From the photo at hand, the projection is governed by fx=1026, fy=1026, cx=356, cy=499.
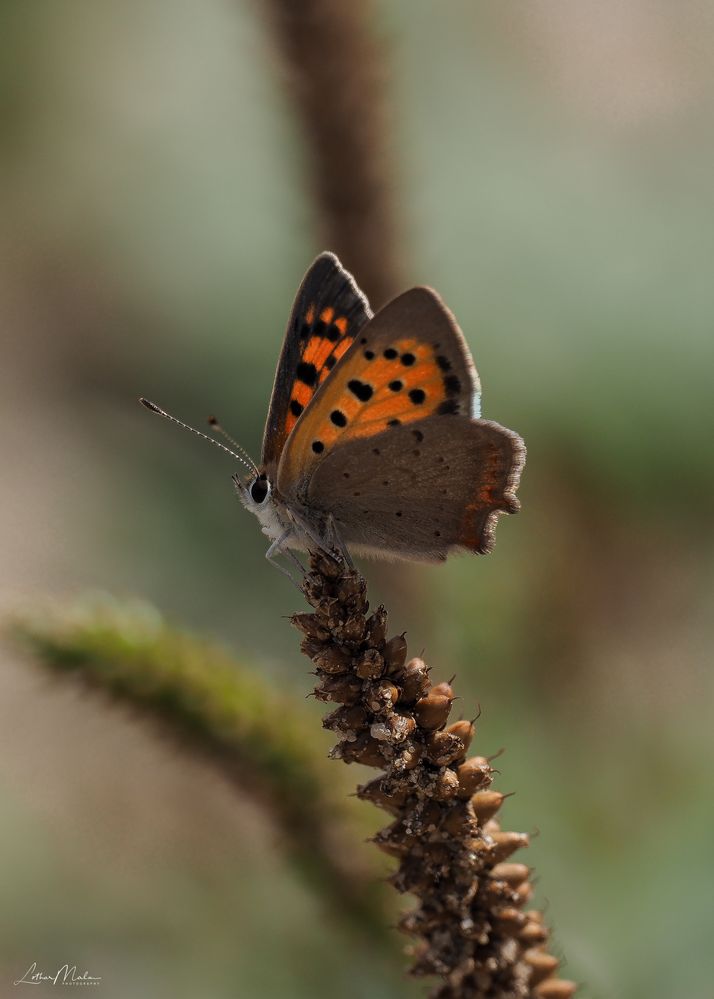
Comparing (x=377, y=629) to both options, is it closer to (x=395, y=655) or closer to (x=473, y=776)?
(x=395, y=655)

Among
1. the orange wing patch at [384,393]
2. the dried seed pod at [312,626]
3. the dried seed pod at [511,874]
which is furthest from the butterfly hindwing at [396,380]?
the dried seed pod at [511,874]

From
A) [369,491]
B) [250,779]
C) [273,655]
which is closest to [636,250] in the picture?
[273,655]

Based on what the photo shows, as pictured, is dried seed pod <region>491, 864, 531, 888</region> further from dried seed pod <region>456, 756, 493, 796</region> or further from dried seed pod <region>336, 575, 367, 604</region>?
dried seed pod <region>336, 575, 367, 604</region>

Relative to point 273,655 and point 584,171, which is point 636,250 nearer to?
point 584,171

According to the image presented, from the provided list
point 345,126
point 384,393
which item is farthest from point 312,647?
point 345,126

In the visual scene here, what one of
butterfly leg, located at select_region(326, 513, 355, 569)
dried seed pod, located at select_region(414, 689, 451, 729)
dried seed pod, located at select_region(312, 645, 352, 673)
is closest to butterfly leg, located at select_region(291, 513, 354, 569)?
butterfly leg, located at select_region(326, 513, 355, 569)

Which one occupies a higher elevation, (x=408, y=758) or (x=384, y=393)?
(x=384, y=393)

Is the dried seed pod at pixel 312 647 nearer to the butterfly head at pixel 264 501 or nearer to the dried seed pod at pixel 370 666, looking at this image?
the dried seed pod at pixel 370 666
